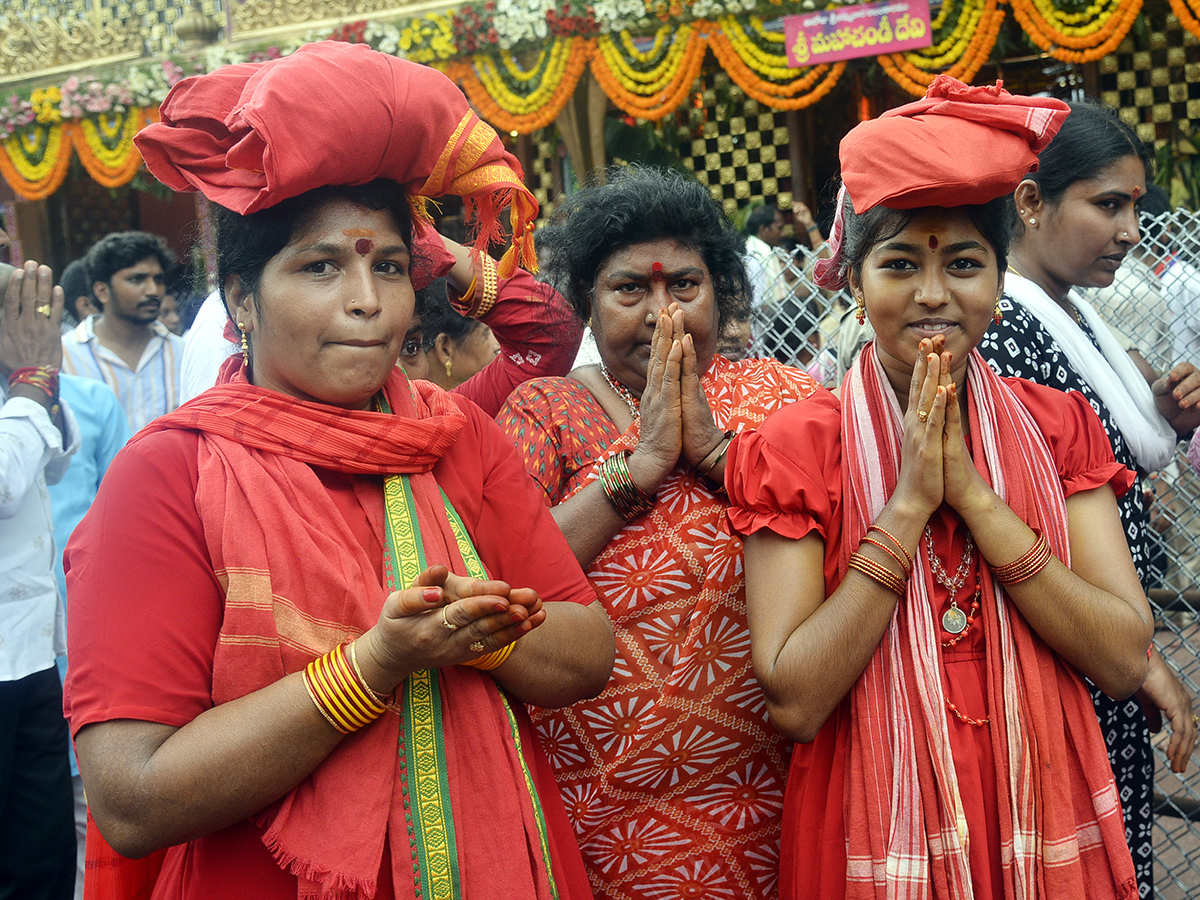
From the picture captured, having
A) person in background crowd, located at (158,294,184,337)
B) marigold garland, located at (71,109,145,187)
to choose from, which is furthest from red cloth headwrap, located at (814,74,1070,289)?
marigold garland, located at (71,109,145,187)

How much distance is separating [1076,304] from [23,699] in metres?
3.42

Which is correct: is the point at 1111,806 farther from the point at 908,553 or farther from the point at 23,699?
the point at 23,699

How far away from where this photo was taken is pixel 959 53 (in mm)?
8719

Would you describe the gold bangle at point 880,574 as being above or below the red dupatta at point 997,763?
above

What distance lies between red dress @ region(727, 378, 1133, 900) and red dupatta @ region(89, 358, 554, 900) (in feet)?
1.62

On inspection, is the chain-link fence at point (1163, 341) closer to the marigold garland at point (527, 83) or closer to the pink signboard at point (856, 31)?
the pink signboard at point (856, 31)

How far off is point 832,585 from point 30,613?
267 cm

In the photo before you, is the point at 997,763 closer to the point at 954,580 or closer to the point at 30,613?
the point at 954,580

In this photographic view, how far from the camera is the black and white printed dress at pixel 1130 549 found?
7.75 feet

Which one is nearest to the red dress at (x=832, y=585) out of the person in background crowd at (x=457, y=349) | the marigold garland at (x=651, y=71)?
the person in background crowd at (x=457, y=349)

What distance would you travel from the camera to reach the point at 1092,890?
1.73m

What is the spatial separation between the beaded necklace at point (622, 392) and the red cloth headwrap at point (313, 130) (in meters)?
0.72

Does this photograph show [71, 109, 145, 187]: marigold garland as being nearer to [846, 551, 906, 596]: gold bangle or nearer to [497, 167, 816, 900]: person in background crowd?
[497, 167, 816, 900]: person in background crowd

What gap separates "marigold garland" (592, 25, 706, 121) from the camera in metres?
9.31
